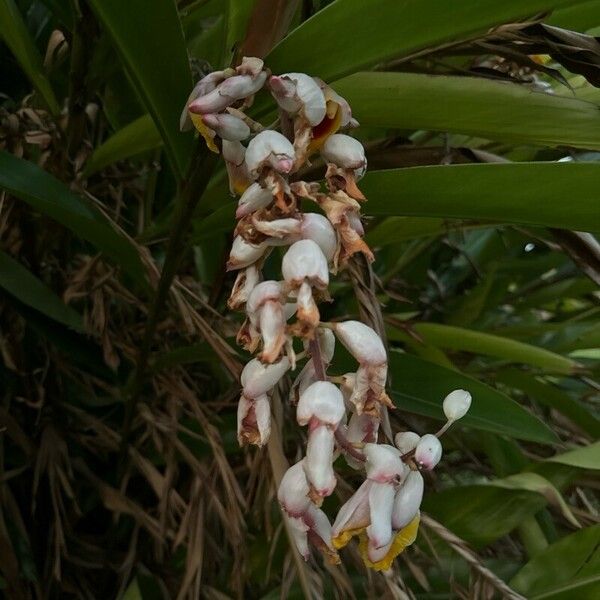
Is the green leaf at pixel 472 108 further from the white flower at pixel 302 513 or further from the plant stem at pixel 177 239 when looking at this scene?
the white flower at pixel 302 513

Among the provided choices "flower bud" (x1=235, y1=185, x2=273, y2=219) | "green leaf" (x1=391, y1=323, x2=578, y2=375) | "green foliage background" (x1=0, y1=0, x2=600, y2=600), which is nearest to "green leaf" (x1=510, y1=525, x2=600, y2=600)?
"green foliage background" (x1=0, y1=0, x2=600, y2=600)

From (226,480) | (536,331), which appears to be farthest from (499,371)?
(226,480)

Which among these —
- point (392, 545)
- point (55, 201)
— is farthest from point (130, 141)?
point (392, 545)

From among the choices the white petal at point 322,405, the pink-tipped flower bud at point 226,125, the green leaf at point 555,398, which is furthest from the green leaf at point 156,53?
the green leaf at point 555,398

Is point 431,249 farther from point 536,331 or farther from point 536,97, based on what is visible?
point 536,97

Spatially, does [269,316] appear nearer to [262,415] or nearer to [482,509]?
[262,415]

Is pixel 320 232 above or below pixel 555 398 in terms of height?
above

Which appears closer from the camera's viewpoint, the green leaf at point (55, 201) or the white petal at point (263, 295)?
the white petal at point (263, 295)

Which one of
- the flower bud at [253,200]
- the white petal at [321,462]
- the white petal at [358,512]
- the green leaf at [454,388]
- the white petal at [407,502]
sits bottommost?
the green leaf at [454,388]
